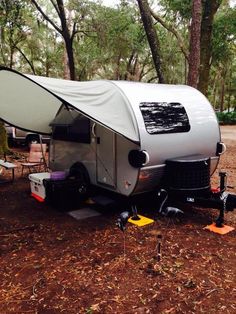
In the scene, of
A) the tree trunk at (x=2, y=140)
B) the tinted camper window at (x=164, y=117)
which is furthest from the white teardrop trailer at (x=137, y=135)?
the tree trunk at (x=2, y=140)

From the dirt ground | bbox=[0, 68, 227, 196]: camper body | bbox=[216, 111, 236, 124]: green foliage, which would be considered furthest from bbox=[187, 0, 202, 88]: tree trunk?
bbox=[216, 111, 236, 124]: green foliage

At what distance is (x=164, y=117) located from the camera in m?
5.83

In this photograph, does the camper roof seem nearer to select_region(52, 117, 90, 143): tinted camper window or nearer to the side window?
the side window

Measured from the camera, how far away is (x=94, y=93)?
5.59 m

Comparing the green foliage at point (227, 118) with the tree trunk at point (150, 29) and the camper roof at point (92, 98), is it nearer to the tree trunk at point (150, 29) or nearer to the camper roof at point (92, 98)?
the tree trunk at point (150, 29)

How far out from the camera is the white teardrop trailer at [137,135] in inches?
206

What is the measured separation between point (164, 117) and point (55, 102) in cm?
307

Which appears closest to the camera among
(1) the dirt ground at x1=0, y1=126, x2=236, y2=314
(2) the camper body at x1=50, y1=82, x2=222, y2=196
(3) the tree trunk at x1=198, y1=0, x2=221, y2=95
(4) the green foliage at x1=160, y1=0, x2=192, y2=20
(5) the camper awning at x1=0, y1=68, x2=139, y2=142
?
(1) the dirt ground at x1=0, y1=126, x2=236, y2=314

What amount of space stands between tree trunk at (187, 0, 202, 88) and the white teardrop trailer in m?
3.49

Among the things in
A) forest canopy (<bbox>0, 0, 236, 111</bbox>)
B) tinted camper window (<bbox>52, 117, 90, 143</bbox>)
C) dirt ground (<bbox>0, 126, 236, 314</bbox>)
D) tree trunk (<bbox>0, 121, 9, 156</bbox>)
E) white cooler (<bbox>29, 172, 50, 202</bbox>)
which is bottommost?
dirt ground (<bbox>0, 126, 236, 314</bbox>)

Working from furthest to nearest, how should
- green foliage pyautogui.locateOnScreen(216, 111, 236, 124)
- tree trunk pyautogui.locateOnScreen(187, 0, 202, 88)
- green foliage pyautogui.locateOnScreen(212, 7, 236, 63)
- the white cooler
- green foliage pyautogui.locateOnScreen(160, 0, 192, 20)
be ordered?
green foliage pyautogui.locateOnScreen(216, 111, 236, 124) → green foliage pyautogui.locateOnScreen(212, 7, 236, 63) → green foliage pyautogui.locateOnScreen(160, 0, 192, 20) → tree trunk pyautogui.locateOnScreen(187, 0, 202, 88) → the white cooler

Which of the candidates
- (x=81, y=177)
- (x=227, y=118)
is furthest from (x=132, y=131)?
(x=227, y=118)

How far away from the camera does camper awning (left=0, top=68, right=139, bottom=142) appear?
495 cm

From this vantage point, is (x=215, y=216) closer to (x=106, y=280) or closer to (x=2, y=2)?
(x=106, y=280)
